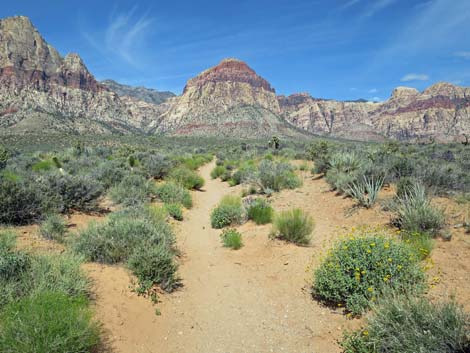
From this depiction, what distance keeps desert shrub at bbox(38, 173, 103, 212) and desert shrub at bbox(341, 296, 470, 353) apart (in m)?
8.35

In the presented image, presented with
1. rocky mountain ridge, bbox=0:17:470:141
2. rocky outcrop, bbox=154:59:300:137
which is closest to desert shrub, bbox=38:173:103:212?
rocky outcrop, bbox=154:59:300:137

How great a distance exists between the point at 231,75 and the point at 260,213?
169 m

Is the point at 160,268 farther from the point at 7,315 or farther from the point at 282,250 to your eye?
the point at 282,250

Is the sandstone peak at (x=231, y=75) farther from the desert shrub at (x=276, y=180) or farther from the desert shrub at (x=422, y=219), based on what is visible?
the desert shrub at (x=422, y=219)

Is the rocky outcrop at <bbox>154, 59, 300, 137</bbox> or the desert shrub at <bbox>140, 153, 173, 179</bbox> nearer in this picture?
the desert shrub at <bbox>140, 153, 173, 179</bbox>

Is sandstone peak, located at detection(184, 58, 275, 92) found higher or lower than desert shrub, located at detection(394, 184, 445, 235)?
higher

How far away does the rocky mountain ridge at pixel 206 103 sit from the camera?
4771 inches

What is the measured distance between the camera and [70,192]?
9359 millimetres

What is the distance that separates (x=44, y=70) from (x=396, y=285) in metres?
199

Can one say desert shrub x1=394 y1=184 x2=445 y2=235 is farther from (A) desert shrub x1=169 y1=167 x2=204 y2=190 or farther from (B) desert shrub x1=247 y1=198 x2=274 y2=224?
(A) desert shrub x1=169 y1=167 x2=204 y2=190

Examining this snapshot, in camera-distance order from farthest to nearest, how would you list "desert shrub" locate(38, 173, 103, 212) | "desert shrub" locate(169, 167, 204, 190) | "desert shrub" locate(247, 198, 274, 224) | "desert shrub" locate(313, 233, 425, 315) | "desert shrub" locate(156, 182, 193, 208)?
"desert shrub" locate(169, 167, 204, 190) < "desert shrub" locate(156, 182, 193, 208) < "desert shrub" locate(247, 198, 274, 224) < "desert shrub" locate(38, 173, 103, 212) < "desert shrub" locate(313, 233, 425, 315)

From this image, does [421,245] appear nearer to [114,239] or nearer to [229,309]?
[229,309]

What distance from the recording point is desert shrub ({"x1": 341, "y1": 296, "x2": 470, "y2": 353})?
9.28 feet

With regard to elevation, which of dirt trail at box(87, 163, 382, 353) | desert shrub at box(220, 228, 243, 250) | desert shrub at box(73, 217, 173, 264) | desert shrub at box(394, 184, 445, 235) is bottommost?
dirt trail at box(87, 163, 382, 353)
